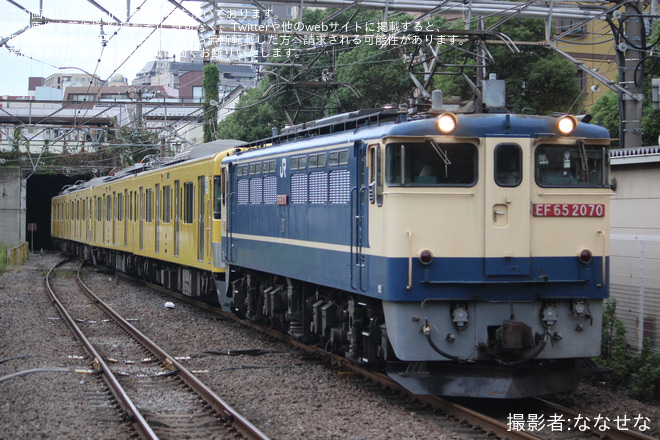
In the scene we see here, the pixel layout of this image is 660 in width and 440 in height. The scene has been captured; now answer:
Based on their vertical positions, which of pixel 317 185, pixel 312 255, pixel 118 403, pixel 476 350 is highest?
pixel 317 185

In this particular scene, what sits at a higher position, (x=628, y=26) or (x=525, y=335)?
(x=628, y=26)

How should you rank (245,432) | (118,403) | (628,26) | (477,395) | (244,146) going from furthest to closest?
(244,146)
(628,26)
(118,403)
(477,395)
(245,432)

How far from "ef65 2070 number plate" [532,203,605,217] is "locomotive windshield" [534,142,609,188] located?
215 mm

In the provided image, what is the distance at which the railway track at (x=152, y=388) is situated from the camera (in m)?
8.49

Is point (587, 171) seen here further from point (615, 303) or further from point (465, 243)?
point (615, 303)

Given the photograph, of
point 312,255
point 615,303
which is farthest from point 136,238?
point 615,303

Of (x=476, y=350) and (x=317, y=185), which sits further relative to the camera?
(x=317, y=185)

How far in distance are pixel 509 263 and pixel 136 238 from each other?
1829cm

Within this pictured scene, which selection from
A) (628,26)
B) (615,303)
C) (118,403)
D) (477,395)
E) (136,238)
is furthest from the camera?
(136,238)

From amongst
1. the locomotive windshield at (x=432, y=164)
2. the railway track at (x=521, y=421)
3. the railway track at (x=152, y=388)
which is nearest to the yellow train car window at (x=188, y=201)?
the railway track at (x=152, y=388)

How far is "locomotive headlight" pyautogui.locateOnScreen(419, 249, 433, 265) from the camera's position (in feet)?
28.8

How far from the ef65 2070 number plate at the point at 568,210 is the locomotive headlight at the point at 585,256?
1.26 feet

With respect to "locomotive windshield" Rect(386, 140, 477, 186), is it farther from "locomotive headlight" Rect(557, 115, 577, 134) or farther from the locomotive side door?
"locomotive headlight" Rect(557, 115, 577, 134)

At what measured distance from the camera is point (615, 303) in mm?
11102
